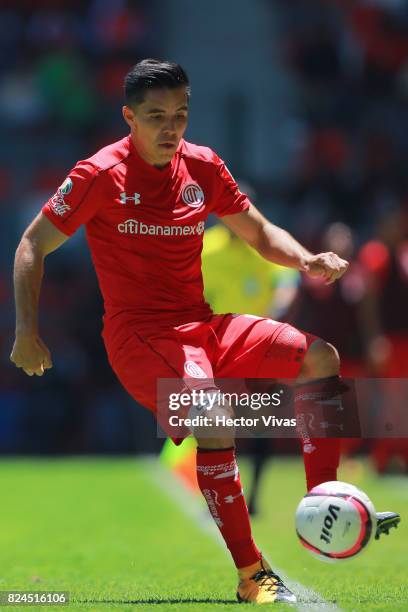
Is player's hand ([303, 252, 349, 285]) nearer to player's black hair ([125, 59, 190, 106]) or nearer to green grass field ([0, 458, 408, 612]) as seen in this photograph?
player's black hair ([125, 59, 190, 106])

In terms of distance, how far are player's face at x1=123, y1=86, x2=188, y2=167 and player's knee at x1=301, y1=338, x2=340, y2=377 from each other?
1.14 meters

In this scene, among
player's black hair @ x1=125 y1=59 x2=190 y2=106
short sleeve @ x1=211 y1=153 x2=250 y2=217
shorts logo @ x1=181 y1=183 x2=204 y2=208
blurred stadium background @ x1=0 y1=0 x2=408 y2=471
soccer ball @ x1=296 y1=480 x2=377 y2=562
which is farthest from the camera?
blurred stadium background @ x1=0 y1=0 x2=408 y2=471

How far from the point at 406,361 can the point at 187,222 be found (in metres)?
7.28

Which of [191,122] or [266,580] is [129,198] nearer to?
[266,580]

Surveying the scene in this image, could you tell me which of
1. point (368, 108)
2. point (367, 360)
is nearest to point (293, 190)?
point (368, 108)

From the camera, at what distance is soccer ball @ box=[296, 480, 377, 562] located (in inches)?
215

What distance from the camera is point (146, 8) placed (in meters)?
20.7

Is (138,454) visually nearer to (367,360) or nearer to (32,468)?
(32,468)

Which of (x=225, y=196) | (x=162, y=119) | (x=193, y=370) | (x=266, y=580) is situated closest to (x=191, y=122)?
(x=225, y=196)

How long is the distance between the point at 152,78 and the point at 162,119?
0.19 metres

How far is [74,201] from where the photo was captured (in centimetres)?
591

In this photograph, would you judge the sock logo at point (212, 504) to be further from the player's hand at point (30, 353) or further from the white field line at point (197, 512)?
the player's hand at point (30, 353)

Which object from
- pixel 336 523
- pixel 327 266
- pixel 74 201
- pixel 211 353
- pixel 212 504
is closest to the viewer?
pixel 336 523

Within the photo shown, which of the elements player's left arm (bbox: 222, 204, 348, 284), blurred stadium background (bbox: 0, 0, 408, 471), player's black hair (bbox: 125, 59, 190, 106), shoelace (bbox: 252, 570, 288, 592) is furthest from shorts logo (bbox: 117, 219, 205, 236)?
blurred stadium background (bbox: 0, 0, 408, 471)
